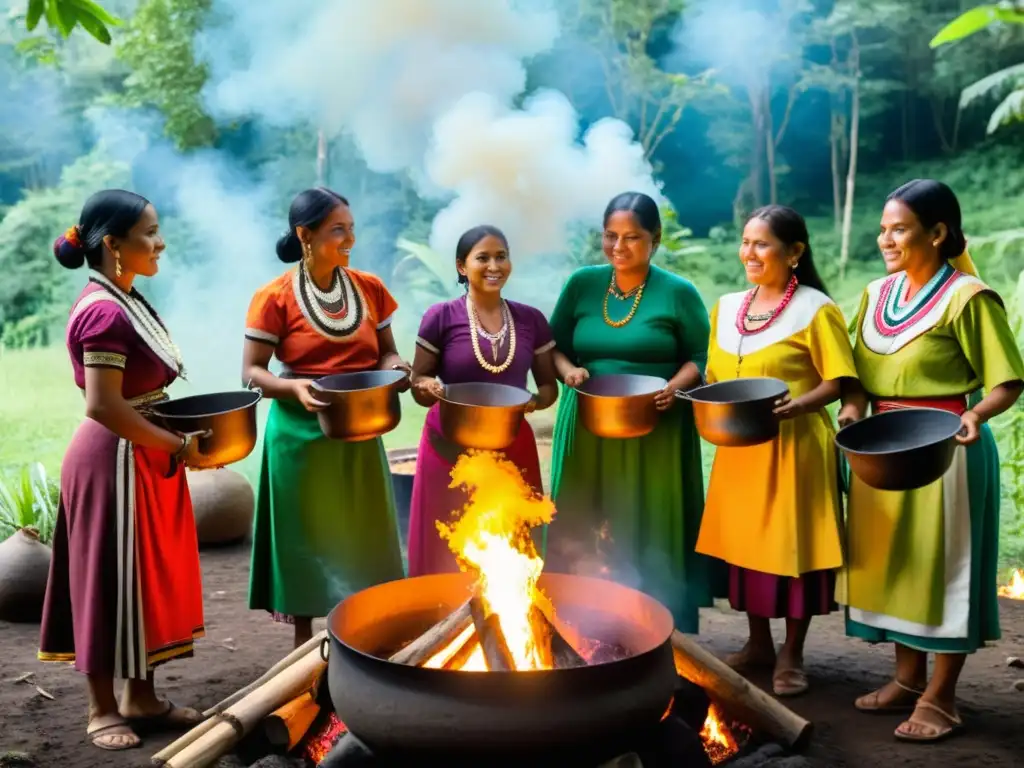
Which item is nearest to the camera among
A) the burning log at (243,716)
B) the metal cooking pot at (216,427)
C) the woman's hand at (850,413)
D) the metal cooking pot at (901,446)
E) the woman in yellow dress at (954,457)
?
the metal cooking pot at (901,446)

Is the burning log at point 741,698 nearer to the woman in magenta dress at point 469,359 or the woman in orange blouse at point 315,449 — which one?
the woman in magenta dress at point 469,359

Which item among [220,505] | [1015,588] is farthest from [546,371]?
[1015,588]

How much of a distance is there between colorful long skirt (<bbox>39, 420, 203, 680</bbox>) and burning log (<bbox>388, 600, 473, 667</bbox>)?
2.92 ft

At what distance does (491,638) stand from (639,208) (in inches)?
67.4

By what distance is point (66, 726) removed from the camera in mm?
3395

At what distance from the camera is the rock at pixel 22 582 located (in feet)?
15.2

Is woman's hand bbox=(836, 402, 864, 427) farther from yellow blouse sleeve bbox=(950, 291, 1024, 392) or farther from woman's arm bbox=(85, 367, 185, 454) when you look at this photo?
woman's arm bbox=(85, 367, 185, 454)

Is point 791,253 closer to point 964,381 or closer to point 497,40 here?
point 964,381

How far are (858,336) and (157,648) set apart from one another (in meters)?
2.55

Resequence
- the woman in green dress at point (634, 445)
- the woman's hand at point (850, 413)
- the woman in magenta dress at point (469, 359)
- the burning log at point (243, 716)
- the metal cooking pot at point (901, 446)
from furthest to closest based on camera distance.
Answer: the woman in green dress at point (634, 445) → the woman in magenta dress at point (469, 359) → the woman's hand at point (850, 413) → the burning log at point (243, 716) → the metal cooking pot at point (901, 446)

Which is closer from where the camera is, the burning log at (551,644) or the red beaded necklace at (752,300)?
the burning log at (551,644)

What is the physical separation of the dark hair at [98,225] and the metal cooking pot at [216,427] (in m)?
0.52

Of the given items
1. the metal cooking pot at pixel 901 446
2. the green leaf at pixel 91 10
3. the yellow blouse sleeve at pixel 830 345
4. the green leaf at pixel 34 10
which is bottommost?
the metal cooking pot at pixel 901 446

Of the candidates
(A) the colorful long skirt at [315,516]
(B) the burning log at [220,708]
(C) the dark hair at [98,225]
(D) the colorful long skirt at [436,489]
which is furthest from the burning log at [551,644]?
(C) the dark hair at [98,225]
